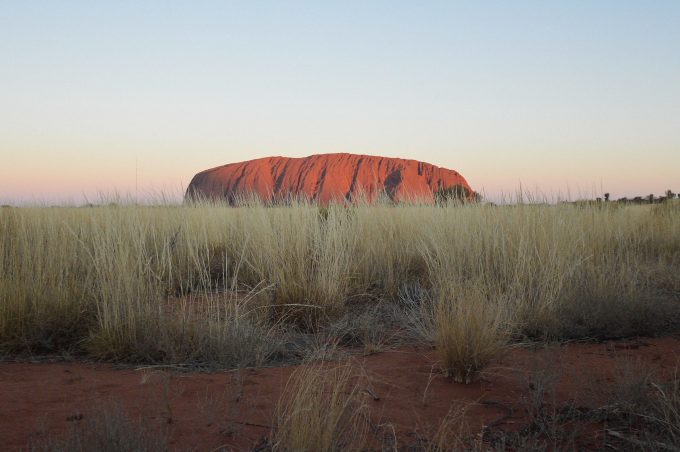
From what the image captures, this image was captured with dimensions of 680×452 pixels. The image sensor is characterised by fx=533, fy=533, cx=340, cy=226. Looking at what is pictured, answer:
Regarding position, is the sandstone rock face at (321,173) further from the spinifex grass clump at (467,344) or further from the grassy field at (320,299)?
the spinifex grass clump at (467,344)

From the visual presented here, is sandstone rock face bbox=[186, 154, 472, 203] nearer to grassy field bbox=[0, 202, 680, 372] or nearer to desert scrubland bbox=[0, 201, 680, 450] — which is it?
grassy field bbox=[0, 202, 680, 372]

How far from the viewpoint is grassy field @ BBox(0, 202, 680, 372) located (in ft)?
12.3

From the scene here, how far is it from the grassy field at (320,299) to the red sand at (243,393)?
0.20m

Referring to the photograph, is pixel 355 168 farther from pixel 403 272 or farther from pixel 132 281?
pixel 132 281

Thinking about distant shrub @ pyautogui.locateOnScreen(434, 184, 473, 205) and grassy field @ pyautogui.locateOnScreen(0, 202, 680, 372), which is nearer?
grassy field @ pyautogui.locateOnScreen(0, 202, 680, 372)

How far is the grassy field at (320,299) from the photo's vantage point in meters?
3.74

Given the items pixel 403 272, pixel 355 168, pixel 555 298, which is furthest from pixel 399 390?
pixel 355 168

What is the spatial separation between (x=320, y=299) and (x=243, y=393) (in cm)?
182

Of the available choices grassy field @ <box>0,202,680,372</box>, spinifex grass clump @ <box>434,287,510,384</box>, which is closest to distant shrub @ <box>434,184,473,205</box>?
grassy field @ <box>0,202,680,372</box>

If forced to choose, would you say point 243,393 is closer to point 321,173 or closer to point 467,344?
point 467,344

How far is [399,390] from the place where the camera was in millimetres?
3166

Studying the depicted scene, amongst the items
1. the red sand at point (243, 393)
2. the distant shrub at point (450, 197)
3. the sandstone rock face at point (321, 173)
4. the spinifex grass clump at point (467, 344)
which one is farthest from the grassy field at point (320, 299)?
the sandstone rock face at point (321, 173)

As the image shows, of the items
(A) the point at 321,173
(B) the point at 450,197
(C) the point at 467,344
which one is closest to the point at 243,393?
(C) the point at 467,344

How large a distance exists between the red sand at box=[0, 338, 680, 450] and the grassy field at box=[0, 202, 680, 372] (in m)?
0.20
